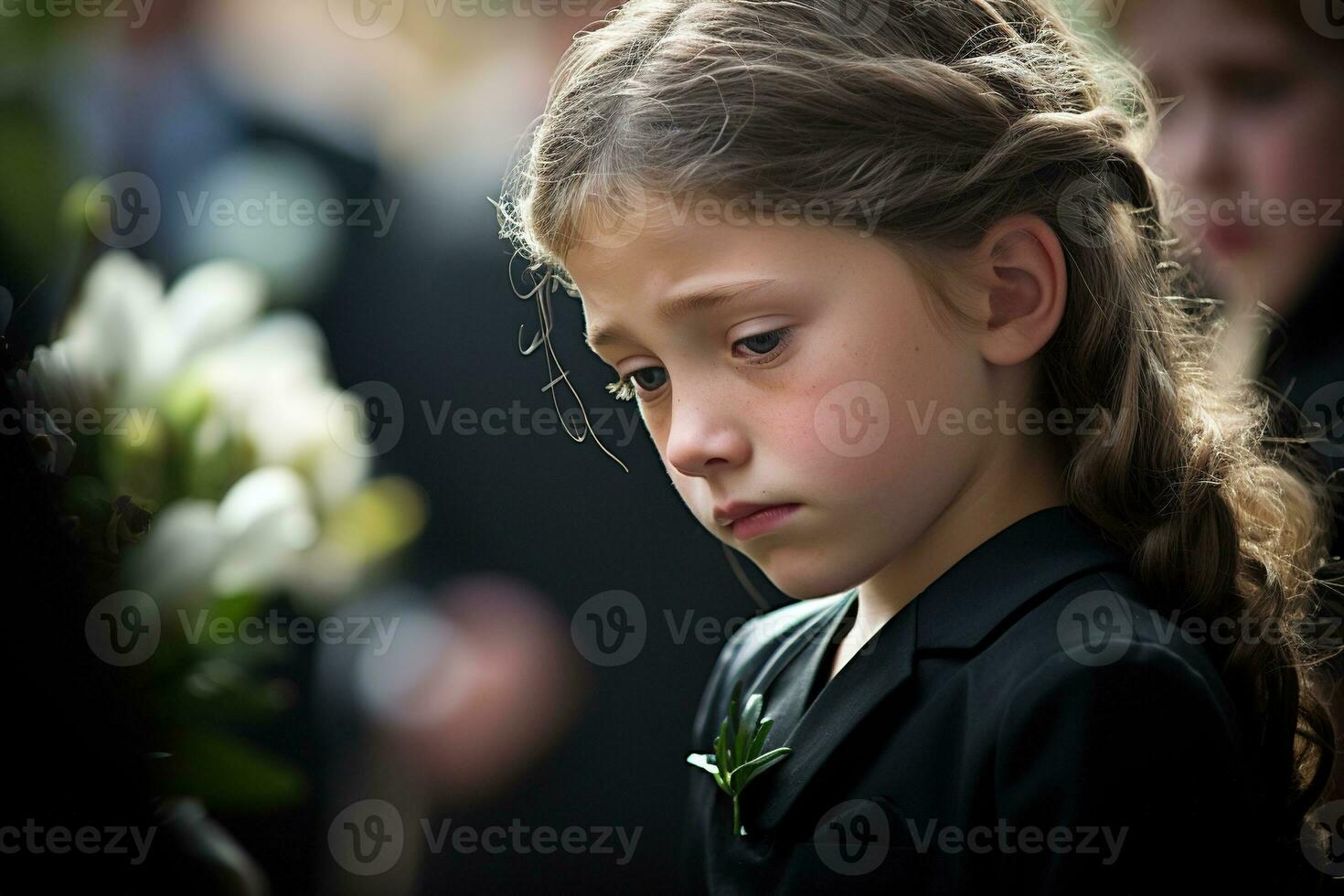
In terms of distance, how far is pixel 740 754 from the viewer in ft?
2.57

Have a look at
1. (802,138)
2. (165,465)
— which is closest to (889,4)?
(802,138)

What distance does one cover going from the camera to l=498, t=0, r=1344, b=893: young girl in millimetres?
635

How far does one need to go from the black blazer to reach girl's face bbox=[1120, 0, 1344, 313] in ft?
1.74

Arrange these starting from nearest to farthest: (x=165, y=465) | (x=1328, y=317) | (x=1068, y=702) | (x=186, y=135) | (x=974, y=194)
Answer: (x=1068, y=702), (x=974, y=194), (x=165, y=465), (x=1328, y=317), (x=186, y=135)

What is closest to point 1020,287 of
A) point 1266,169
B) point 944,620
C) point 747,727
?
point 944,620

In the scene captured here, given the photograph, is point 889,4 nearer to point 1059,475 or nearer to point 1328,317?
point 1059,475

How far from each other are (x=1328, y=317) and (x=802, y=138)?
0.68 meters

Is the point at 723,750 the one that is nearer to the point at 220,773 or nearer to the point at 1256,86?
the point at 220,773

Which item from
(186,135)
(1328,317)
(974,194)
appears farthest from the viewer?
(186,135)

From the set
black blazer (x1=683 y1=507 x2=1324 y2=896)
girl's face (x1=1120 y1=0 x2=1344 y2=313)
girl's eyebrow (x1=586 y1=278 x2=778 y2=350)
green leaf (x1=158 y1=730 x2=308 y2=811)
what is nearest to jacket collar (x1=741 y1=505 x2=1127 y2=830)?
black blazer (x1=683 y1=507 x2=1324 y2=896)

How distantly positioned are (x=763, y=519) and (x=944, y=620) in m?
0.13

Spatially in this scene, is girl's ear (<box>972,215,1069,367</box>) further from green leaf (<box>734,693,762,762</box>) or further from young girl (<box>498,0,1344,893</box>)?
green leaf (<box>734,693,762,762</box>)

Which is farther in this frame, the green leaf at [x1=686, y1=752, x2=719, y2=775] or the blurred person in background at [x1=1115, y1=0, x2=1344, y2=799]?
the blurred person in background at [x1=1115, y1=0, x2=1344, y2=799]

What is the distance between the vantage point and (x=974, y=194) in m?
0.72
